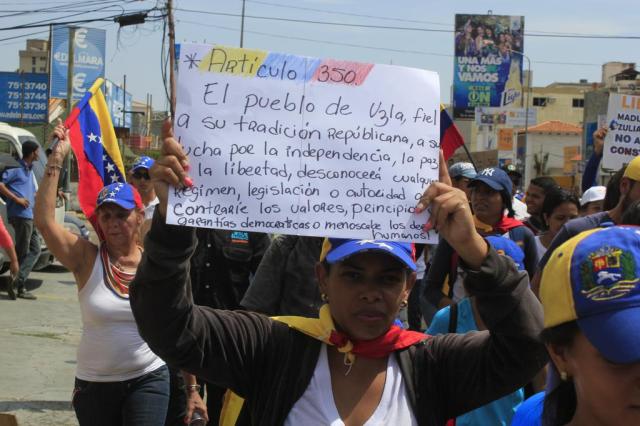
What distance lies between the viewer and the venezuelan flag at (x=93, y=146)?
5.67 metres

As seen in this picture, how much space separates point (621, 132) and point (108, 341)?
4556 mm

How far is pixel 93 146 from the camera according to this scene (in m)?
5.78

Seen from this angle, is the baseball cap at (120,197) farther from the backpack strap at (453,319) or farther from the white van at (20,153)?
the white van at (20,153)

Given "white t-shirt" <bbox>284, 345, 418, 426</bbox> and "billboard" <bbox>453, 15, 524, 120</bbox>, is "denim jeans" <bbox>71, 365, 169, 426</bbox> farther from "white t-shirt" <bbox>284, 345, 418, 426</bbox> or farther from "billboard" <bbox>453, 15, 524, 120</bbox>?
"billboard" <bbox>453, 15, 524, 120</bbox>

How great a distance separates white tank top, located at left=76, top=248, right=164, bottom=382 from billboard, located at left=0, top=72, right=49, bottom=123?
128 feet

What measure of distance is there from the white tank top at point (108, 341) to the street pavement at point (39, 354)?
2.81 metres

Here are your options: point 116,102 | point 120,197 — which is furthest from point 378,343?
point 116,102

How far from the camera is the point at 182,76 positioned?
2635 millimetres

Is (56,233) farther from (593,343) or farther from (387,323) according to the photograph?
(593,343)

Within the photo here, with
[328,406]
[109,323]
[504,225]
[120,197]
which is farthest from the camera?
[504,225]

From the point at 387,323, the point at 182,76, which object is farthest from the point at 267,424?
the point at 182,76

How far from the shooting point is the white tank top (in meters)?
4.50

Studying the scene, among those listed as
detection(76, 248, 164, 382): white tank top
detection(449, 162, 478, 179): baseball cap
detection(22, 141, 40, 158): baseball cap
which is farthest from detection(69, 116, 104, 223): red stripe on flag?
detection(22, 141, 40, 158): baseball cap

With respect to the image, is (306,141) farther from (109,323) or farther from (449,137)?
(109,323)
